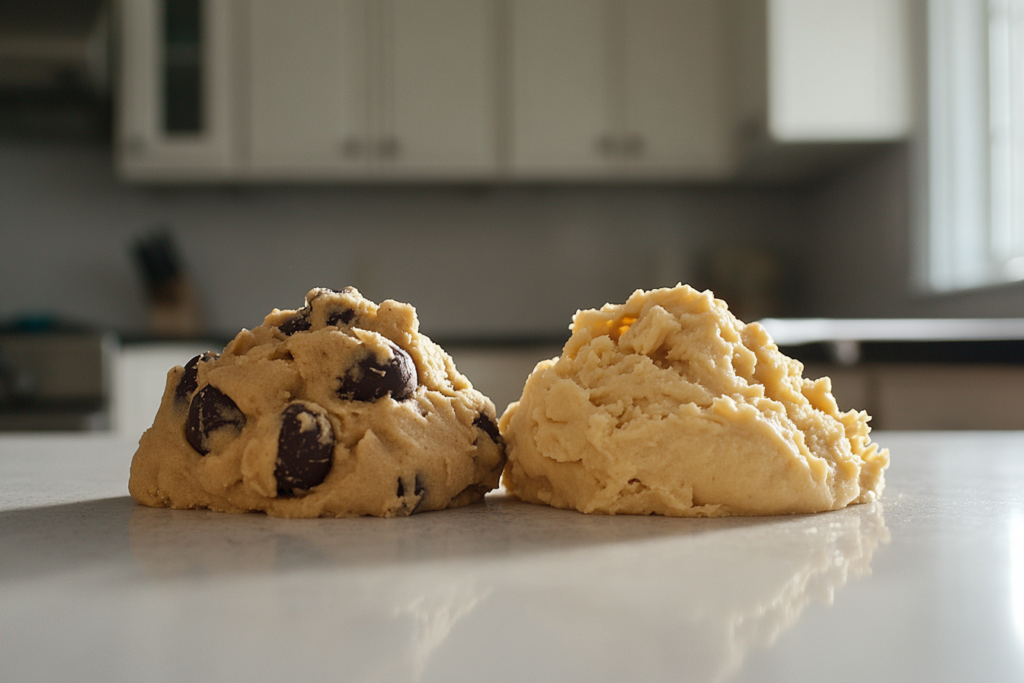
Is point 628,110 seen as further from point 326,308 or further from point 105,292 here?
point 326,308

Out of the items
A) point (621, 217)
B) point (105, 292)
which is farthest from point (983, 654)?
point (105, 292)

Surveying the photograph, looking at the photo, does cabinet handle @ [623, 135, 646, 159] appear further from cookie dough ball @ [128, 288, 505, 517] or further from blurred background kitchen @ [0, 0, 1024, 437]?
cookie dough ball @ [128, 288, 505, 517]

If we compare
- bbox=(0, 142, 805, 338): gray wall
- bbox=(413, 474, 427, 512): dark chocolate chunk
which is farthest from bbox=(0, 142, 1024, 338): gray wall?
bbox=(413, 474, 427, 512): dark chocolate chunk

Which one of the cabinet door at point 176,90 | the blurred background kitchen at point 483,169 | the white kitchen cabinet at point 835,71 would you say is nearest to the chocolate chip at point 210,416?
the blurred background kitchen at point 483,169

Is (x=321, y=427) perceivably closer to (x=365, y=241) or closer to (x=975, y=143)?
(x=975, y=143)

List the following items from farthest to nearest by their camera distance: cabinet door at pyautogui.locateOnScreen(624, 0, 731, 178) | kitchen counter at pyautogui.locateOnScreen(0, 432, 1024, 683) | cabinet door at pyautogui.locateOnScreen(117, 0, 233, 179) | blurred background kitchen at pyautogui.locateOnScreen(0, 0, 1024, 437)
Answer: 1. cabinet door at pyautogui.locateOnScreen(624, 0, 731, 178)
2. cabinet door at pyautogui.locateOnScreen(117, 0, 233, 179)
3. blurred background kitchen at pyautogui.locateOnScreen(0, 0, 1024, 437)
4. kitchen counter at pyautogui.locateOnScreen(0, 432, 1024, 683)

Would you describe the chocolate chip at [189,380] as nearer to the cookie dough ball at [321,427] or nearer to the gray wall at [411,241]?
the cookie dough ball at [321,427]

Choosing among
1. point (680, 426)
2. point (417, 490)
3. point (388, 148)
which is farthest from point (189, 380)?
point (388, 148)

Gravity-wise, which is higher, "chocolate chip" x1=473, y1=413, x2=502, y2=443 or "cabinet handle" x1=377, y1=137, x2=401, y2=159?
"cabinet handle" x1=377, y1=137, x2=401, y2=159
